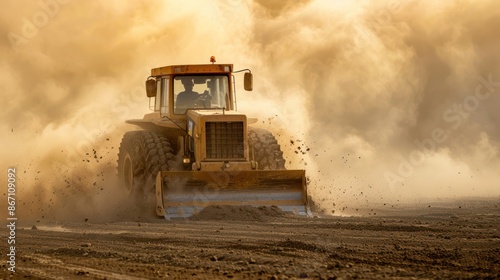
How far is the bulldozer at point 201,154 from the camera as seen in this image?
17.0 metres

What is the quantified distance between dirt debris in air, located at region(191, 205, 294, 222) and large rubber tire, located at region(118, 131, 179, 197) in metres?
1.64

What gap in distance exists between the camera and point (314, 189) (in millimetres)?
20969

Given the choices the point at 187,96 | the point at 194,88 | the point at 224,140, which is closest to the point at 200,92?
the point at 194,88

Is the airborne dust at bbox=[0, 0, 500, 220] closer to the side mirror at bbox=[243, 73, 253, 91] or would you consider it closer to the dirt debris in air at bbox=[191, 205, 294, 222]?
the side mirror at bbox=[243, 73, 253, 91]

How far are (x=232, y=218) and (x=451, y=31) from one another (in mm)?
22276

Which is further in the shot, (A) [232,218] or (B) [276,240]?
(A) [232,218]

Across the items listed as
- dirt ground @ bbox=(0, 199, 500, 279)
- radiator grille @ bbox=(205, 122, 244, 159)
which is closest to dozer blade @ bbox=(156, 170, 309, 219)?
dirt ground @ bbox=(0, 199, 500, 279)

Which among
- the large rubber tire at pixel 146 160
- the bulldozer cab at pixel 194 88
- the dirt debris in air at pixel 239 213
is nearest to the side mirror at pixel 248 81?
the bulldozer cab at pixel 194 88

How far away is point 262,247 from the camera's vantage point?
1185 cm

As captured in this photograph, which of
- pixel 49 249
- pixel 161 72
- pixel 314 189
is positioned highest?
pixel 161 72

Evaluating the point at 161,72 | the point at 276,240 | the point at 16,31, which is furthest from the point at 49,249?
the point at 16,31

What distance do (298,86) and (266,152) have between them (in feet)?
48.6

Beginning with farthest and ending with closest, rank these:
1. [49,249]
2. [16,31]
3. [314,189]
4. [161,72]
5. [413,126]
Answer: [413,126] < [16,31] < [314,189] < [161,72] < [49,249]

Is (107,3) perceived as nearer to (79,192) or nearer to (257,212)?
(79,192)
